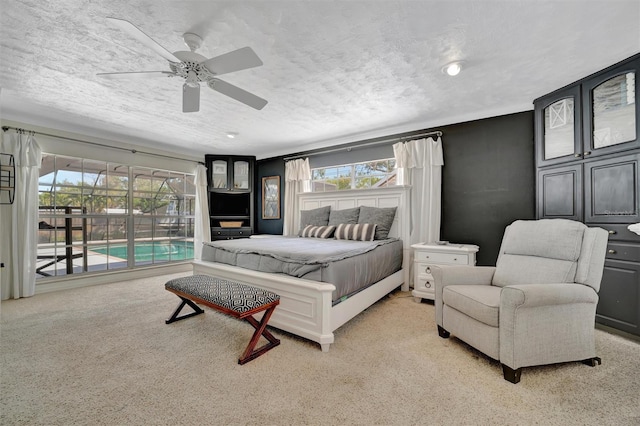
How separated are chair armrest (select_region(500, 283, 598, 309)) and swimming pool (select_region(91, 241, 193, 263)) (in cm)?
530

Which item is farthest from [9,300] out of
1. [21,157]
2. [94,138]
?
[94,138]

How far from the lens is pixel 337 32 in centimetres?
187

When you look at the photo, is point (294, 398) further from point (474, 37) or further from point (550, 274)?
point (474, 37)

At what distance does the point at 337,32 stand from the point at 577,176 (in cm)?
268

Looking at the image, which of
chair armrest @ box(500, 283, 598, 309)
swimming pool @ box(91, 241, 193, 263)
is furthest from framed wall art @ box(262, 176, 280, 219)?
chair armrest @ box(500, 283, 598, 309)

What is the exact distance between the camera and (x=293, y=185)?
201 inches

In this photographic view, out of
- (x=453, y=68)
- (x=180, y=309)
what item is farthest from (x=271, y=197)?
(x=453, y=68)

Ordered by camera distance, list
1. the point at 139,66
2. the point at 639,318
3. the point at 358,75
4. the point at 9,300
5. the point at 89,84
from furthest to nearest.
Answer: the point at 9,300 → the point at 89,84 → the point at 358,75 → the point at 139,66 → the point at 639,318

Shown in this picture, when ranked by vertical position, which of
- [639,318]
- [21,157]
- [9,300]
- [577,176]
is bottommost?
[9,300]

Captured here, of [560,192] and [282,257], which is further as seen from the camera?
[560,192]

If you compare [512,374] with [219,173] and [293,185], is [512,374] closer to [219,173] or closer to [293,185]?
[293,185]

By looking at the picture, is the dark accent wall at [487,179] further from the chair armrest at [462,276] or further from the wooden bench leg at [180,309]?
the wooden bench leg at [180,309]

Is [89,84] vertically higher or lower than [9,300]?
higher

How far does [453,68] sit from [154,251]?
535 centimetres
